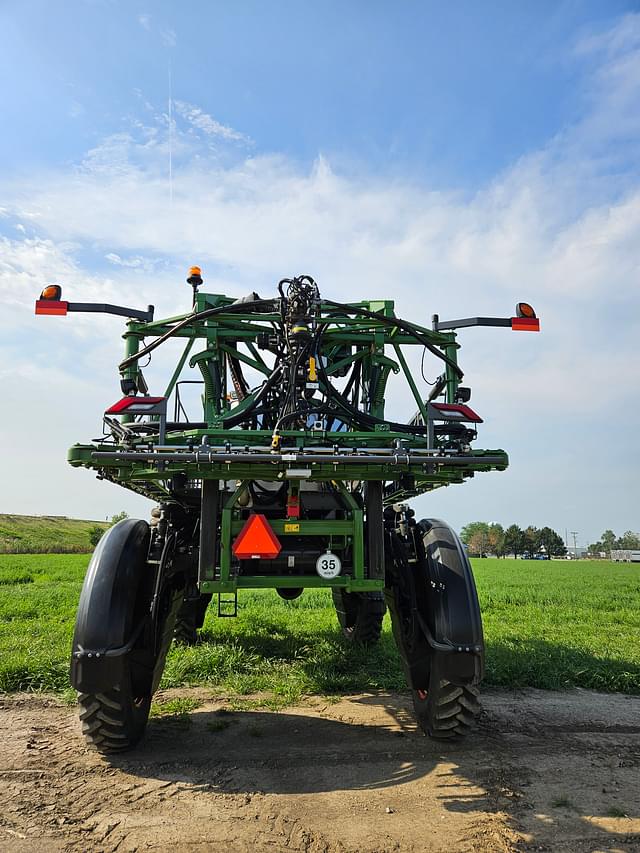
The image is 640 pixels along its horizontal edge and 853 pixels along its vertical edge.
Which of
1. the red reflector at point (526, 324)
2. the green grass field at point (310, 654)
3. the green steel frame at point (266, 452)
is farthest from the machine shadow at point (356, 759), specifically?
the red reflector at point (526, 324)

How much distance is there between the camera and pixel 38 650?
770 cm

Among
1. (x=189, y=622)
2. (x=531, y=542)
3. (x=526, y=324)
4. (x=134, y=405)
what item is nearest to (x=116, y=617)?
(x=134, y=405)

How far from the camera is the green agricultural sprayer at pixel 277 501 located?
14.2 feet

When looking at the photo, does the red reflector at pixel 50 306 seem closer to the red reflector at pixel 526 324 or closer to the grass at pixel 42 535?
the red reflector at pixel 526 324

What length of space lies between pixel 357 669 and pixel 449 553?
286cm

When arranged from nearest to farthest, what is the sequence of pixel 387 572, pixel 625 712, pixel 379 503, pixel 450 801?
1. pixel 450 801
2. pixel 379 503
3. pixel 387 572
4. pixel 625 712

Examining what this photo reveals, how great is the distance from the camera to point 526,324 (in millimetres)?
5500

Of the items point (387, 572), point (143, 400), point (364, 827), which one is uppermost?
point (143, 400)

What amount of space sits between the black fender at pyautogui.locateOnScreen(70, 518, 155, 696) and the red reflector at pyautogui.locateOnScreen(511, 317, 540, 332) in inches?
136

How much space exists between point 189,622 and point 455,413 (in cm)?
480

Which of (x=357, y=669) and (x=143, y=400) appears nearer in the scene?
(x=143, y=400)

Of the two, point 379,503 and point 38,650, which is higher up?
point 379,503

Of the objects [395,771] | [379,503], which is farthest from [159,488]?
[395,771]

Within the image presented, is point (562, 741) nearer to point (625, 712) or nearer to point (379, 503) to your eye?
point (625, 712)
